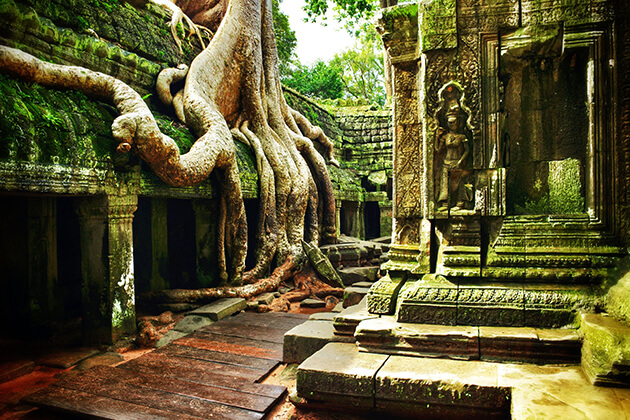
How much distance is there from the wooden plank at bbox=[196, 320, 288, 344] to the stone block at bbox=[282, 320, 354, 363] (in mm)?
791

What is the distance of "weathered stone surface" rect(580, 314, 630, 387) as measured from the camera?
225 centimetres

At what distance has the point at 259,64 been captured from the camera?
25.8ft

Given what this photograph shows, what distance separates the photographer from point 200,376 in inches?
141

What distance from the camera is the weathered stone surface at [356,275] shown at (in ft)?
26.2

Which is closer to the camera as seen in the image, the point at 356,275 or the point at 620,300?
the point at 620,300

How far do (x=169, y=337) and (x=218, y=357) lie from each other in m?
0.98

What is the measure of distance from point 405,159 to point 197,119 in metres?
3.61

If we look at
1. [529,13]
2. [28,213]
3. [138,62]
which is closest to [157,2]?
[138,62]

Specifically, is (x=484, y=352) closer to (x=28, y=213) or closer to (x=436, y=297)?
(x=436, y=297)


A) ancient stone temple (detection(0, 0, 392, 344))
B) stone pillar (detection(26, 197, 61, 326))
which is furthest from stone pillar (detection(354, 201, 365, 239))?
stone pillar (detection(26, 197, 61, 326))

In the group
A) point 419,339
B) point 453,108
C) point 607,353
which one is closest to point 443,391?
point 419,339

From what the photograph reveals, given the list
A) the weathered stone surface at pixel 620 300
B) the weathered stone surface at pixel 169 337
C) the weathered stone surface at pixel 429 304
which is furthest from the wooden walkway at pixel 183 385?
the weathered stone surface at pixel 620 300

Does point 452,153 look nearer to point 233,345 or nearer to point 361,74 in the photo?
point 233,345

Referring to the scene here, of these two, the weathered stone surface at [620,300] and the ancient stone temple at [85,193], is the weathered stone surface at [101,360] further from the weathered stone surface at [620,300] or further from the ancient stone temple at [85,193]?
the weathered stone surface at [620,300]
